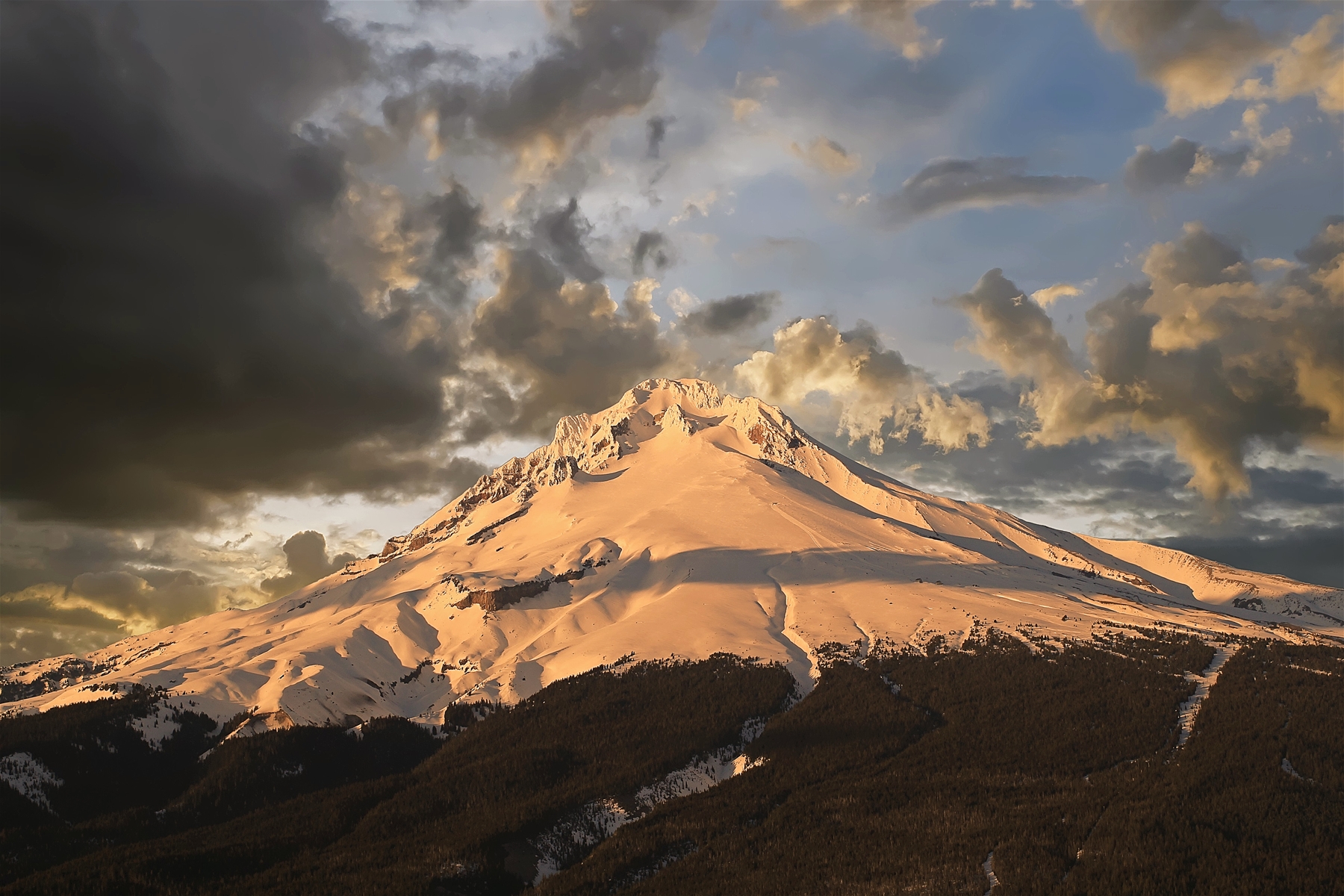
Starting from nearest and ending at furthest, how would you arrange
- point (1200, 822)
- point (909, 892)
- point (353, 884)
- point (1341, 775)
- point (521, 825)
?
1. point (909, 892)
2. point (1200, 822)
3. point (353, 884)
4. point (1341, 775)
5. point (521, 825)

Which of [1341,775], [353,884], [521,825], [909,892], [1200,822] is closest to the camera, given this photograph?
[909,892]

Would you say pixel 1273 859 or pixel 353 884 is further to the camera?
pixel 353 884

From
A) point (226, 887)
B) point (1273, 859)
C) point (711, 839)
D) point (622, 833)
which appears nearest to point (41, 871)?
point (226, 887)

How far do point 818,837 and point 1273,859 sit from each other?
69.0 metres

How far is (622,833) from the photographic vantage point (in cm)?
18562

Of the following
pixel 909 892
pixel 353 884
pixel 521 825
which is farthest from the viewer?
pixel 521 825

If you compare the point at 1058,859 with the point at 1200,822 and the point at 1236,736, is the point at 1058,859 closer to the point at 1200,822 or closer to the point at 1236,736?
the point at 1200,822

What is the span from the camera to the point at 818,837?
166625mm

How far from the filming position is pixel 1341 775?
17550cm

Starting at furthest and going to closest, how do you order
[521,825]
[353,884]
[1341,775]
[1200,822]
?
[521,825] < [1341,775] < [353,884] < [1200,822]

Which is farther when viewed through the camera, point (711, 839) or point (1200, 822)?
point (711, 839)

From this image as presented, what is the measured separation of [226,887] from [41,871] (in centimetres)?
4416

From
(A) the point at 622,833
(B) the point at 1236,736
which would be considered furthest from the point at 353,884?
(B) the point at 1236,736

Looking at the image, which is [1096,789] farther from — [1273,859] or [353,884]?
[353,884]
